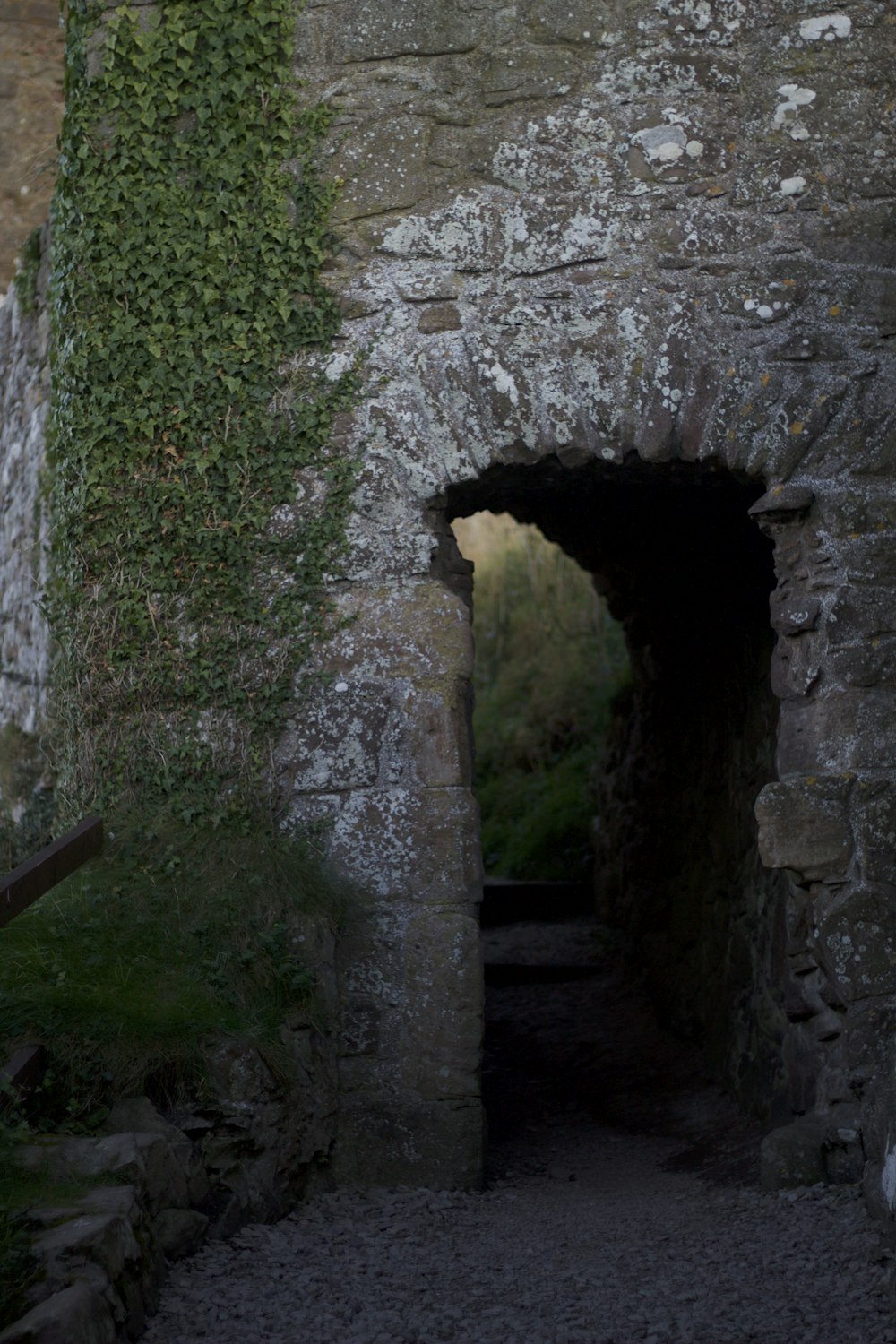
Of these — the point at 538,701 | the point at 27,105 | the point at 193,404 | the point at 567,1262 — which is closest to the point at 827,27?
the point at 193,404

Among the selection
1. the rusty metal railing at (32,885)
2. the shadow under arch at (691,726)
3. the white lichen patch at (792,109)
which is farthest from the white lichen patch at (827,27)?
the rusty metal railing at (32,885)

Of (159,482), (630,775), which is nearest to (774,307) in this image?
(159,482)

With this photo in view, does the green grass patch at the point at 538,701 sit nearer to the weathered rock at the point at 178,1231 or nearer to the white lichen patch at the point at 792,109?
the white lichen patch at the point at 792,109

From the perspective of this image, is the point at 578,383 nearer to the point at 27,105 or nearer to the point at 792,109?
the point at 792,109

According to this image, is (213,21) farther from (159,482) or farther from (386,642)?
(386,642)

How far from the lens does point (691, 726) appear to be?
667 centimetres

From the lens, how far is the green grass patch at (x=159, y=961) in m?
3.57

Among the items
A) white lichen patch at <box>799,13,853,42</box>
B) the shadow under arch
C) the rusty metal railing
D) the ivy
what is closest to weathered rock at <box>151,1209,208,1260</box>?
the rusty metal railing

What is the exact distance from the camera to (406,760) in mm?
4324

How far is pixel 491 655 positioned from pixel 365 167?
669 cm

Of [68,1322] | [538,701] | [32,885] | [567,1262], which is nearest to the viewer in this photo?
[68,1322]

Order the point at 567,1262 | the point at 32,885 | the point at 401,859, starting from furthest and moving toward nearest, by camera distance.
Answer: the point at 401,859 < the point at 567,1262 < the point at 32,885

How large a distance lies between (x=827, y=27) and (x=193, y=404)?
2314 mm

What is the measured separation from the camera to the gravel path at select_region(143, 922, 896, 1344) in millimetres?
3006
